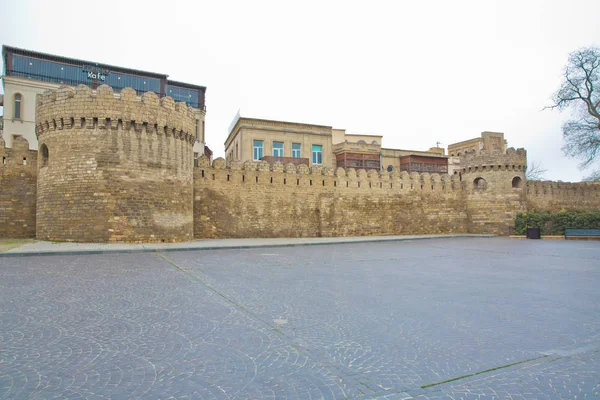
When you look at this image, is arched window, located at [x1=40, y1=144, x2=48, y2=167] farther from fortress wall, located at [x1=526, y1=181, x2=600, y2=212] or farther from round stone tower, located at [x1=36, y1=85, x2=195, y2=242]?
fortress wall, located at [x1=526, y1=181, x2=600, y2=212]

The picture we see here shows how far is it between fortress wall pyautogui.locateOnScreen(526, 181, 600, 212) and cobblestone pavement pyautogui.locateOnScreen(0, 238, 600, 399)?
2259 centimetres

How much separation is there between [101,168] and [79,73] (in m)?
21.7

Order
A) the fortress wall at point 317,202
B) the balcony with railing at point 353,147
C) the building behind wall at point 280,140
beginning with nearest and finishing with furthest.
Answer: the fortress wall at point 317,202 < the building behind wall at point 280,140 < the balcony with railing at point 353,147

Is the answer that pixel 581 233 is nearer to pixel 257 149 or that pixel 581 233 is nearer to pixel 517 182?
pixel 517 182

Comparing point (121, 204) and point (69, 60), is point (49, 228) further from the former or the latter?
point (69, 60)

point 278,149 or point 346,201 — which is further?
point 278,149

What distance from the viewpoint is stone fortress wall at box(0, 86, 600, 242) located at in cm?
1479

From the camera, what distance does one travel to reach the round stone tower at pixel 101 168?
14.7 metres

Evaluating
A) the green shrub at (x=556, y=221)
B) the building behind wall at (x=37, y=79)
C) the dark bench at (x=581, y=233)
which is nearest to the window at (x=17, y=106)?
the building behind wall at (x=37, y=79)

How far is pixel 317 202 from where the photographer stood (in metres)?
21.8

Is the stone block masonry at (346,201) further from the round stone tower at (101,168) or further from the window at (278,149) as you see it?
the window at (278,149)

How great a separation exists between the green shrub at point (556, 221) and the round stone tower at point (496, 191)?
0.63 metres

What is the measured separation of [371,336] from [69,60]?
3548 cm

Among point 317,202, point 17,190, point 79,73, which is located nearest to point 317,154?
point 317,202
